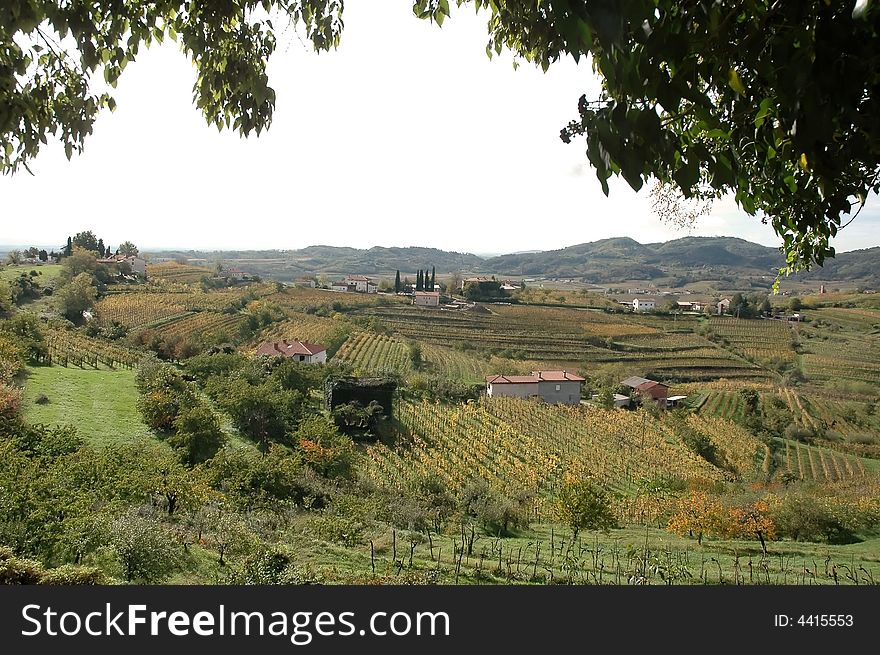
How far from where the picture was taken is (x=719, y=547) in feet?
38.9

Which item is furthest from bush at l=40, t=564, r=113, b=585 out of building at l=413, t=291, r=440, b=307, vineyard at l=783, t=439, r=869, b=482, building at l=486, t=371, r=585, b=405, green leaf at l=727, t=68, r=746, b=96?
building at l=413, t=291, r=440, b=307

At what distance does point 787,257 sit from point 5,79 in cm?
432

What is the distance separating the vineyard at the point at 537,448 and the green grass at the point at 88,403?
27.2 feet

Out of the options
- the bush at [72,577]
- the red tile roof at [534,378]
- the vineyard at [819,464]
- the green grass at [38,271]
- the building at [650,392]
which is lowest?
the vineyard at [819,464]

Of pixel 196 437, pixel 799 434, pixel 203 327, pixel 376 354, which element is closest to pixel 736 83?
pixel 196 437

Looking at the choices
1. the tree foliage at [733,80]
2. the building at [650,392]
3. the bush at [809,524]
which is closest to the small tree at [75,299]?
the building at [650,392]

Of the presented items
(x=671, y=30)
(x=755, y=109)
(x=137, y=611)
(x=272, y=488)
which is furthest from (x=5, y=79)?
(x=272, y=488)

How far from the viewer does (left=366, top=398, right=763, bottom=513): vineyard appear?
21.8 metres

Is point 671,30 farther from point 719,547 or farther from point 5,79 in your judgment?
point 719,547

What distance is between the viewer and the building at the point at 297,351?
38.0 m

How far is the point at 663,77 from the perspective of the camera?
5.10 feet

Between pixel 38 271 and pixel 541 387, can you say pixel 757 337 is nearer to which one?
pixel 541 387

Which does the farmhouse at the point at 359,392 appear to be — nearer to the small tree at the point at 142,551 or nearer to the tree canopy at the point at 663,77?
the small tree at the point at 142,551

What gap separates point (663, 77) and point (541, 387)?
39.7 metres
